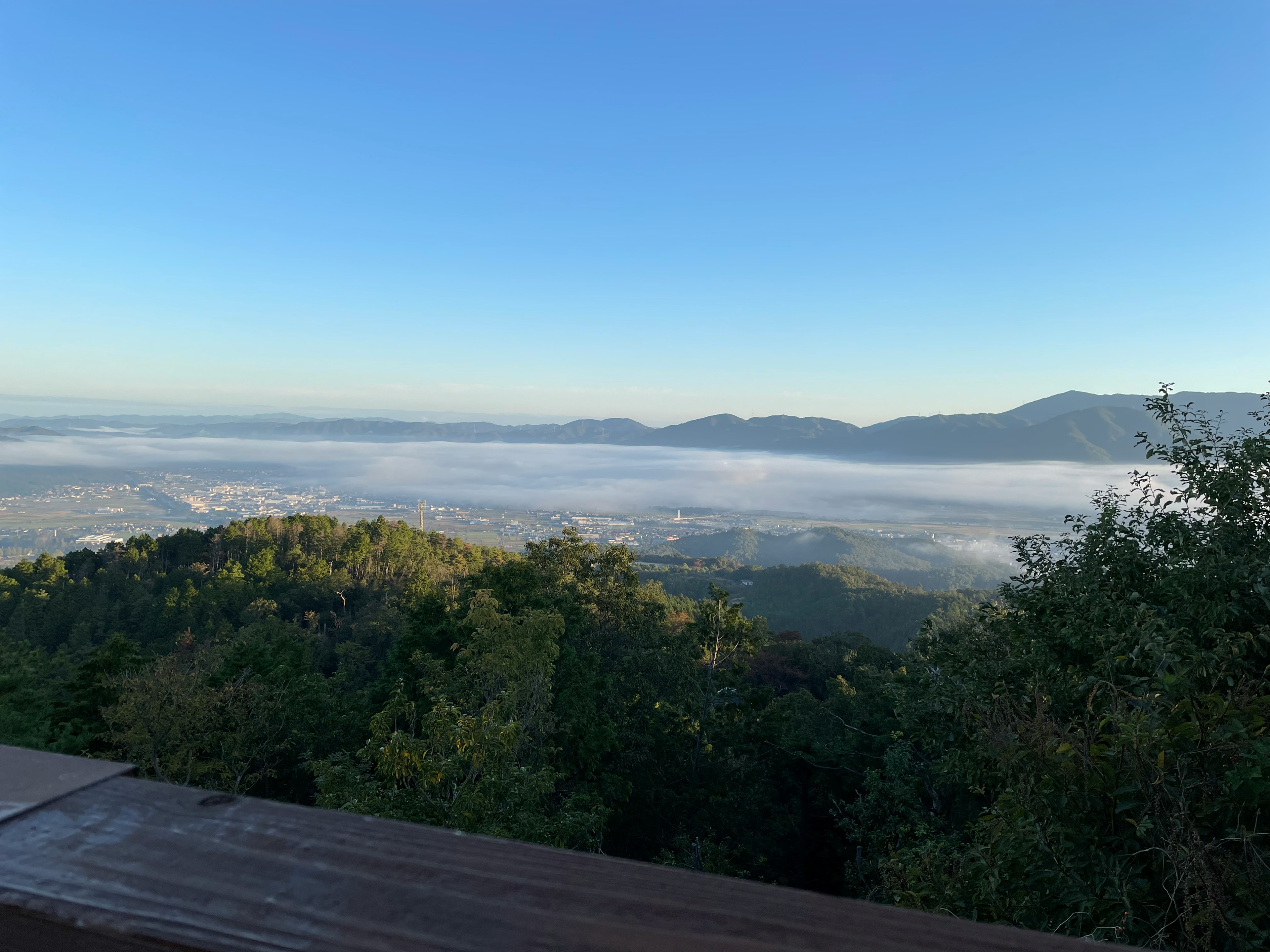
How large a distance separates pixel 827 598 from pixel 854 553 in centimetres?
8002

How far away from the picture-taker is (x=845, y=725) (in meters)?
18.5

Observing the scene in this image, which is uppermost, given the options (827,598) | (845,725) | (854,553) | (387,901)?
(387,901)

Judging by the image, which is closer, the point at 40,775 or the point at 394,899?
the point at 394,899

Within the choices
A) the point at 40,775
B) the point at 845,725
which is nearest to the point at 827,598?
the point at 845,725

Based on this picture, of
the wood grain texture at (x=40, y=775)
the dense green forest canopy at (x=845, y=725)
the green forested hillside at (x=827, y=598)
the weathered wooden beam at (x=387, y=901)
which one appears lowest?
the green forested hillside at (x=827, y=598)

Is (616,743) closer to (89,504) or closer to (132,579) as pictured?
(132,579)

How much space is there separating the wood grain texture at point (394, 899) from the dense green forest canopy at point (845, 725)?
3526 mm

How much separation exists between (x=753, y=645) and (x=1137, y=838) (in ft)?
55.4

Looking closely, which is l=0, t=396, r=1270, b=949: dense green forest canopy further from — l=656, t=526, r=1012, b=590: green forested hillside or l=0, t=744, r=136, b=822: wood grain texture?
l=656, t=526, r=1012, b=590: green forested hillside

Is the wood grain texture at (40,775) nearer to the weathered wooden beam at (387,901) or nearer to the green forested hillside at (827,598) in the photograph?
the weathered wooden beam at (387,901)

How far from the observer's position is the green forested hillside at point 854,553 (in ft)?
444

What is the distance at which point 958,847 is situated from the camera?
37.6 ft

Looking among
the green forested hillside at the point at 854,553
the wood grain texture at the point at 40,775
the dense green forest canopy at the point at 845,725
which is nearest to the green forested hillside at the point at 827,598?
the green forested hillside at the point at 854,553

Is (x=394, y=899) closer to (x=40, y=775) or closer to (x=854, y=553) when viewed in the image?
(x=40, y=775)
